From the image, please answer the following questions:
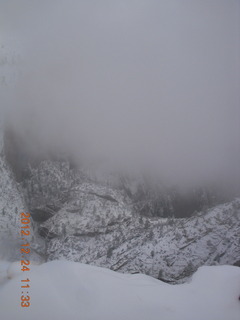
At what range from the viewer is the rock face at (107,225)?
26656mm

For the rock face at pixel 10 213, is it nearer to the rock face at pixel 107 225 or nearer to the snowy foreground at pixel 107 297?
the rock face at pixel 107 225

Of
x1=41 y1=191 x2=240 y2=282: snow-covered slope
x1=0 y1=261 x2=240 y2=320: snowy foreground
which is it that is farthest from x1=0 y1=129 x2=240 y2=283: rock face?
x1=0 y1=261 x2=240 y2=320: snowy foreground

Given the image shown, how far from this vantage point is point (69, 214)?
36.6m

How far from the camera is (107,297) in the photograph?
575cm

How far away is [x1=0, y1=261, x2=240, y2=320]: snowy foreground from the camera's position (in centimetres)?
523

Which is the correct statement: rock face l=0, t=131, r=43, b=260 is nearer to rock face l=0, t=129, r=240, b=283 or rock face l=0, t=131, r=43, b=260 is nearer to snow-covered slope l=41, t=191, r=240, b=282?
rock face l=0, t=129, r=240, b=283

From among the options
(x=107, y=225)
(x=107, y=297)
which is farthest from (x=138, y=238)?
(x=107, y=297)

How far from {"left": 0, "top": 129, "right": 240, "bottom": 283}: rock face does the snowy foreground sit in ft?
65.2

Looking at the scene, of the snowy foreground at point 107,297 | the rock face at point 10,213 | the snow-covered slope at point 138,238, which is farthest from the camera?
the rock face at point 10,213

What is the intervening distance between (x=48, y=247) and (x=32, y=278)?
30.0 metres

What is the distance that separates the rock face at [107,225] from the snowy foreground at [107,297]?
19.9 metres

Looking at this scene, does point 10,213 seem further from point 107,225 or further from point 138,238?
point 138,238

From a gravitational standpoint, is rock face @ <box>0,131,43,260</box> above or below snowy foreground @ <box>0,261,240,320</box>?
below

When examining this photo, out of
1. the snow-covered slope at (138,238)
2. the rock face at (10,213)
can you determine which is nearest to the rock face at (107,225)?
the snow-covered slope at (138,238)
